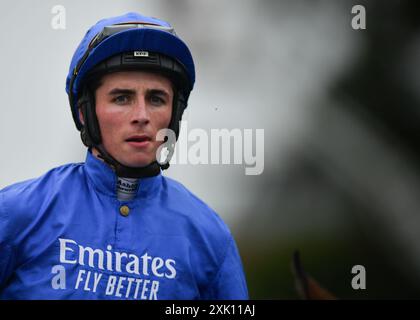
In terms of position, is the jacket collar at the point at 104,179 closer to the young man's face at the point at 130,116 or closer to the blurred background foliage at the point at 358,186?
the young man's face at the point at 130,116

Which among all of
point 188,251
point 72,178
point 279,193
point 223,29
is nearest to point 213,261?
point 188,251

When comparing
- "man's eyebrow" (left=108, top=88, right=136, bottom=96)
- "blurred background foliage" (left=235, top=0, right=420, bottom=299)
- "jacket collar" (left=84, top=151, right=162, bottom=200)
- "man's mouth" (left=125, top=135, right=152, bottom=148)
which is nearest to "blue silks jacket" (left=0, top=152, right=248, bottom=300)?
"jacket collar" (left=84, top=151, right=162, bottom=200)

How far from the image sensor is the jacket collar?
266cm

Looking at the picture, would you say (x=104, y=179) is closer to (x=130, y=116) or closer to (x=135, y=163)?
(x=135, y=163)

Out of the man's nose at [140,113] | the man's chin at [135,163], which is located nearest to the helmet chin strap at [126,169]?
the man's chin at [135,163]

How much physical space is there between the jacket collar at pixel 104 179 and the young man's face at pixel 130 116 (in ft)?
0.21

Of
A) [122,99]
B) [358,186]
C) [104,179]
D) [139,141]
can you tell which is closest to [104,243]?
[104,179]

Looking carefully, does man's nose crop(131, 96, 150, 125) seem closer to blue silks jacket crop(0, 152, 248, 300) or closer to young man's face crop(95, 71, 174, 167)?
young man's face crop(95, 71, 174, 167)

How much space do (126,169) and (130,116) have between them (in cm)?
20

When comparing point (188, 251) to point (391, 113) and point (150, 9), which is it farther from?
point (391, 113)

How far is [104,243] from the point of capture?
256cm

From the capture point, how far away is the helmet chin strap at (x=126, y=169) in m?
2.67

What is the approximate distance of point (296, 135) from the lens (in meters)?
4.46

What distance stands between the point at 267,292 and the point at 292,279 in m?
0.18
